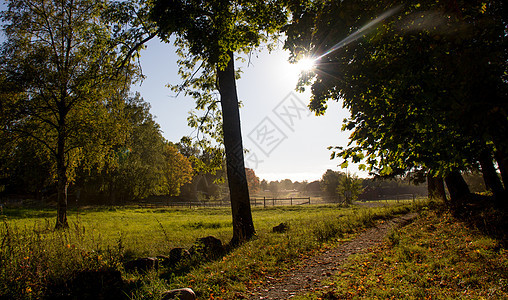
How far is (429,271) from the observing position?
A: 5.02 metres

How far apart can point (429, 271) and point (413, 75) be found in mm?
4031

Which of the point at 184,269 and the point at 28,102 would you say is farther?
the point at 28,102

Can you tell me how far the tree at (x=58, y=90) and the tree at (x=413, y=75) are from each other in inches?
465

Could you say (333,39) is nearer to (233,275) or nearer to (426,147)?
(426,147)

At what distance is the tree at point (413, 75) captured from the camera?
104 inches

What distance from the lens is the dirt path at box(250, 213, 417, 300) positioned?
470cm

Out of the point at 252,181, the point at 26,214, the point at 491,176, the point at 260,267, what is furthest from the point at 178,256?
the point at 252,181

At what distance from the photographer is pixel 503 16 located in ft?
11.5

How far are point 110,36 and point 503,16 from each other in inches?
460

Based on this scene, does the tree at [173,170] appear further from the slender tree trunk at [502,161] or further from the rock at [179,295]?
the slender tree trunk at [502,161]

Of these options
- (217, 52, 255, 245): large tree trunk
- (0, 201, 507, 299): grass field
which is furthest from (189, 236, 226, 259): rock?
(217, 52, 255, 245): large tree trunk

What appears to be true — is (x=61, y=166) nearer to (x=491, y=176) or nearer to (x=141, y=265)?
(x=141, y=265)

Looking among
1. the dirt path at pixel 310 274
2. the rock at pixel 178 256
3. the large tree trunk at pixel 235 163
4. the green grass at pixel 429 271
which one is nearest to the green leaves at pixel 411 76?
the green grass at pixel 429 271

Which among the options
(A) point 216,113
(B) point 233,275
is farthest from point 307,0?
(A) point 216,113
